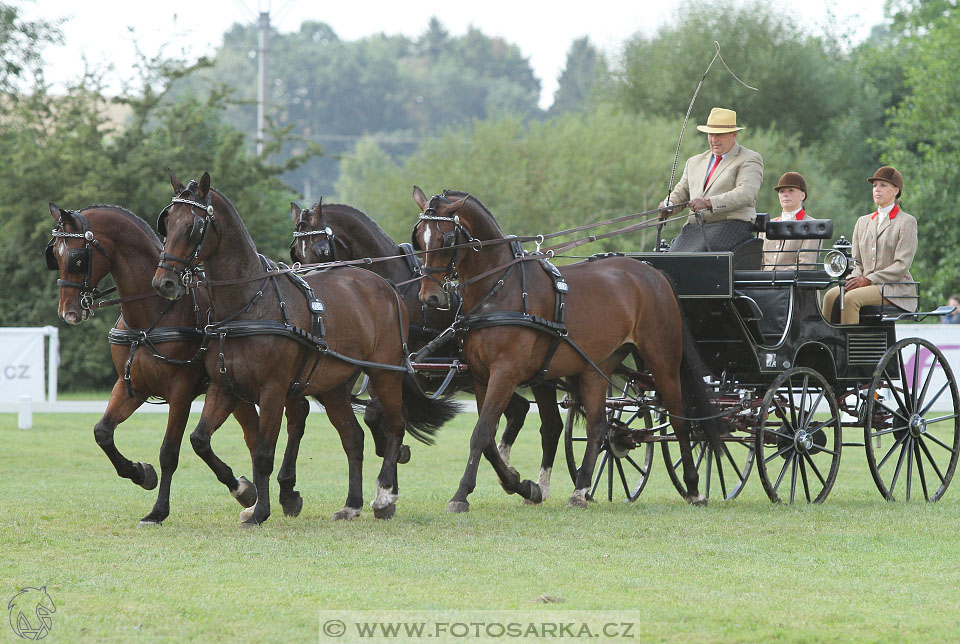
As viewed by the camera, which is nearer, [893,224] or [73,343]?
[893,224]

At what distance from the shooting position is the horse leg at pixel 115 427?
786cm

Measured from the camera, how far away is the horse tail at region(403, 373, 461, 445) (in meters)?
9.01

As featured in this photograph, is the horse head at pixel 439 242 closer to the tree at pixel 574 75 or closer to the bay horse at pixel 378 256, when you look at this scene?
the bay horse at pixel 378 256

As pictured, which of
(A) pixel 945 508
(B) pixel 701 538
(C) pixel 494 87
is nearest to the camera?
(B) pixel 701 538

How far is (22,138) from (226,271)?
688 inches

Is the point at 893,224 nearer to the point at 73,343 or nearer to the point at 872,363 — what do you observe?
the point at 872,363

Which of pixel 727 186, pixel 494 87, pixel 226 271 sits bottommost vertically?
pixel 226 271

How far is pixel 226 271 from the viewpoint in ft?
25.0

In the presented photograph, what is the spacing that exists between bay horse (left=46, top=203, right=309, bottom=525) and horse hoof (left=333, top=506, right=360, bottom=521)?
111 centimetres

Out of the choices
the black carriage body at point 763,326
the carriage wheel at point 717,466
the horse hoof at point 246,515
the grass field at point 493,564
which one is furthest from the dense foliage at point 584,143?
the horse hoof at point 246,515

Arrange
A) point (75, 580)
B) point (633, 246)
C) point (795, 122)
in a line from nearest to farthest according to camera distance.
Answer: point (75, 580) < point (633, 246) < point (795, 122)

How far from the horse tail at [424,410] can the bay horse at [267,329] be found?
0.52 meters

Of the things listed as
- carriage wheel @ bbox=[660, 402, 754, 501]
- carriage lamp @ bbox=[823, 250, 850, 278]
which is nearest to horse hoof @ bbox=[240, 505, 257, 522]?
carriage wheel @ bbox=[660, 402, 754, 501]

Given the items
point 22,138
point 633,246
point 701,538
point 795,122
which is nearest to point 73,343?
point 22,138
